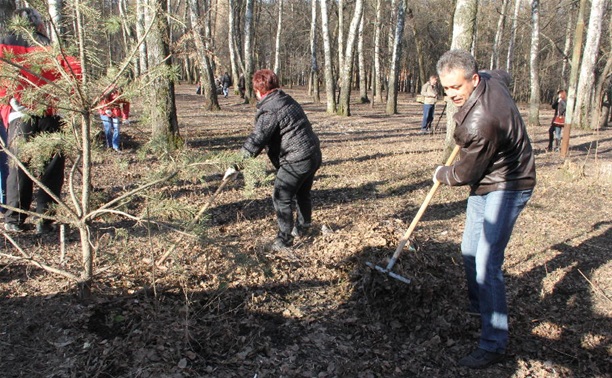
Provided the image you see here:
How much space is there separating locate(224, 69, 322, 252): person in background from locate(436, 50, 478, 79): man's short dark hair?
1699 millimetres

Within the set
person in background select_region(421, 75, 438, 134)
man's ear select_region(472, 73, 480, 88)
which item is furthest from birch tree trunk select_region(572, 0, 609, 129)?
man's ear select_region(472, 73, 480, 88)

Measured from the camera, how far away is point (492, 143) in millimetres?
2736

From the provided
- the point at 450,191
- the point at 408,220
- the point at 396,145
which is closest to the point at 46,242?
the point at 408,220

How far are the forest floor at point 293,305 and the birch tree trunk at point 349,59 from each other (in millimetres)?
10909

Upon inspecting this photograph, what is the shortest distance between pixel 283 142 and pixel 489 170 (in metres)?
2.00

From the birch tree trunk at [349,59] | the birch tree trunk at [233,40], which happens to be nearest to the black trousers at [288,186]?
the birch tree trunk at [349,59]

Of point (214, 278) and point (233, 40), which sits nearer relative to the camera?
point (214, 278)

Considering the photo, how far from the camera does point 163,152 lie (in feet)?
9.61

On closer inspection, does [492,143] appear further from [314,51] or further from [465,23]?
[314,51]

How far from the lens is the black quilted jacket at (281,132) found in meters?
4.13

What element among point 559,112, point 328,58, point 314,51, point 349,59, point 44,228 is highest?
point 314,51

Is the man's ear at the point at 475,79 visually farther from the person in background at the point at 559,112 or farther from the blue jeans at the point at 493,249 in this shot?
the person in background at the point at 559,112

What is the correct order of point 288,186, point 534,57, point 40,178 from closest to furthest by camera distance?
point 40,178, point 288,186, point 534,57

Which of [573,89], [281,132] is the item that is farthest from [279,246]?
[573,89]
